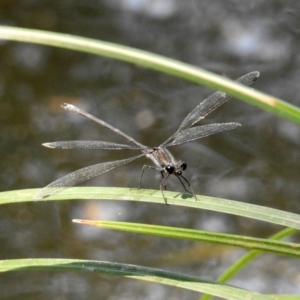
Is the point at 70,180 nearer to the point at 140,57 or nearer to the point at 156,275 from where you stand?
the point at 156,275

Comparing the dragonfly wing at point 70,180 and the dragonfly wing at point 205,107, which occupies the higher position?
the dragonfly wing at point 205,107

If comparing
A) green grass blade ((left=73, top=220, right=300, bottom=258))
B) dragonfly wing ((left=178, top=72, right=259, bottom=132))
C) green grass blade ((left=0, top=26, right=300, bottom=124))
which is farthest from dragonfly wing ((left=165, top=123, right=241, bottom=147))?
green grass blade ((left=0, top=26, right=300, bottom=124))

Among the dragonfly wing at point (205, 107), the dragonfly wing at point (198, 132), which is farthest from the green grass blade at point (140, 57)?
the dragonfly wing at point (205, 107)

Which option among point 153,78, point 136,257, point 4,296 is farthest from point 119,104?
point 4,296

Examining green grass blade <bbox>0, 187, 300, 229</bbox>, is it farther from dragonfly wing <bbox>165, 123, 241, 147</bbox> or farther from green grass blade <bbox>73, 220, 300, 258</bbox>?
dragonfly wing <bbox>165, 123, 241, 147</bbox>

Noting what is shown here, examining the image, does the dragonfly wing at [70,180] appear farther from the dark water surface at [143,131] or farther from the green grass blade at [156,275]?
the dark water surface at [143,131]

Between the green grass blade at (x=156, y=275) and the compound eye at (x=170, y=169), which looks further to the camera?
the compound eye at (x=170, y=169)

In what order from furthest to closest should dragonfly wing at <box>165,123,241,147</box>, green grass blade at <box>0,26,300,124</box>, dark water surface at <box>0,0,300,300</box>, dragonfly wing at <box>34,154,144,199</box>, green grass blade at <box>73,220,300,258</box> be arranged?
dark water surface at <box>0,0,300,300</box>, dragonfly wing at <box>165,123,241,147</box>, dragonfly wing at <box>34,154,144,199</box>, green grass blade at <box>73,220,300,258</box>, green grass blade at <box>0,26,300,124</box>
